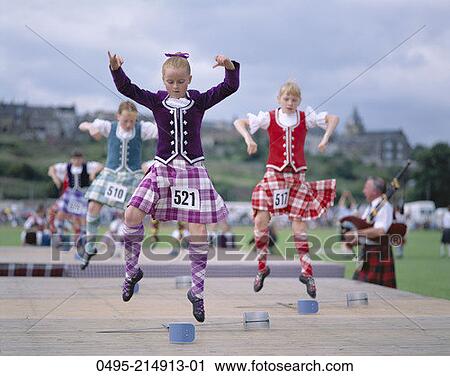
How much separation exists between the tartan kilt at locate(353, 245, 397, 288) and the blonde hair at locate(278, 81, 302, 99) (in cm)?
332

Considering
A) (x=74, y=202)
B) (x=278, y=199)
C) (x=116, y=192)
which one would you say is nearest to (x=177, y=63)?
(x=278, y=199)

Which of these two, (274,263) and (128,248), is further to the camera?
(274,263)

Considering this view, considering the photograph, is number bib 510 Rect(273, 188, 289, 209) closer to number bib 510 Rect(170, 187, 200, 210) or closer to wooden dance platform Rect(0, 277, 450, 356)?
wooden dance platform Rect(0, 277, 450, 356)

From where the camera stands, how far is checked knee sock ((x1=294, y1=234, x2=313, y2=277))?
8016mm

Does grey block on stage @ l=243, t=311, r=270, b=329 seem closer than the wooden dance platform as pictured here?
No

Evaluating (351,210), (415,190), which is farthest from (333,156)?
(351,210)

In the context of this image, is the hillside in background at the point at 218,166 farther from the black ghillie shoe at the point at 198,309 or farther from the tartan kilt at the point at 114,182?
the black ghillie shoe at the point at 198,309

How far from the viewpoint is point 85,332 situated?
559cm

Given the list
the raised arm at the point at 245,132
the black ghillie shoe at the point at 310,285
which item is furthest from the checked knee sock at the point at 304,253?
the raised arm at the point at 245,132

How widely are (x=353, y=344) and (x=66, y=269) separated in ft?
21.8

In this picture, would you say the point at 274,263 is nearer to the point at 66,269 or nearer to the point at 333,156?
the point at 66,269

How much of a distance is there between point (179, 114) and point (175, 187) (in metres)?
0.54

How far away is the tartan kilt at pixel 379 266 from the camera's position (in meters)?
10.9

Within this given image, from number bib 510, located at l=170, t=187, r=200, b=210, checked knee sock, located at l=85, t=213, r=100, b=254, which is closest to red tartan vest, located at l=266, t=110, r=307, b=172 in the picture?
number bib 510, located at l=170, t=187, r=200, b=210
